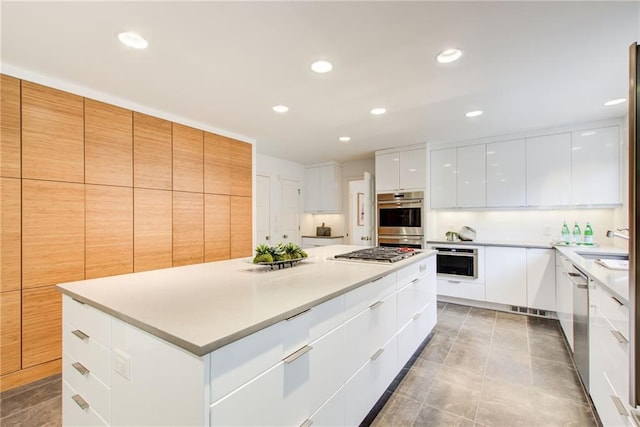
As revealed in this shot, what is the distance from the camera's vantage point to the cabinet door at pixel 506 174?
3770mm

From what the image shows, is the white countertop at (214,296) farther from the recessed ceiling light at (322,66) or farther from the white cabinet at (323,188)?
the white cabinet at (323,188)

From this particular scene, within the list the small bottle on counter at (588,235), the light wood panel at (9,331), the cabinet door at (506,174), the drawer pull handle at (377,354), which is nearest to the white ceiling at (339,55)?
the cabinet door at (506,174)

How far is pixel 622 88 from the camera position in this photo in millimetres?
2486

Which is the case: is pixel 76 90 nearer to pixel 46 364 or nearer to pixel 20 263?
pixel 20 263

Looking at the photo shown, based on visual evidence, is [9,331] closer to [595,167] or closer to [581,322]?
[581,322]

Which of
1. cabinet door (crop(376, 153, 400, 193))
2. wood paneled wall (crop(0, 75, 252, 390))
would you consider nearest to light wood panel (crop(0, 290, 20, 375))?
wood paneled wall (crop(0, 75, 252, 390))

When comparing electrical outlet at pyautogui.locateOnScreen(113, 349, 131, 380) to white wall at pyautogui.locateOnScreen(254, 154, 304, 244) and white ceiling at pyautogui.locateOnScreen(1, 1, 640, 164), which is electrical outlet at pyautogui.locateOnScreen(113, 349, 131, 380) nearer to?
white ceiling at pyautogui.locateOnScreen(1, 1, 640, 164)

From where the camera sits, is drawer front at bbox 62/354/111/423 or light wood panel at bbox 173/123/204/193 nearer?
drawer front at bbox 62/354/111/423

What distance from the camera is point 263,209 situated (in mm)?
5219

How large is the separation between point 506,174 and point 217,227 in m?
3.89

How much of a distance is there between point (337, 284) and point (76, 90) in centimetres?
A: 276

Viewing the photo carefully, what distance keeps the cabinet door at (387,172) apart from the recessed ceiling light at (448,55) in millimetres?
2558

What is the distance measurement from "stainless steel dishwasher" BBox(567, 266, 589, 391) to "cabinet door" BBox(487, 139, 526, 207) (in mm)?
1672

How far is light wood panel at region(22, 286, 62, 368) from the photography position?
85.9 inches
